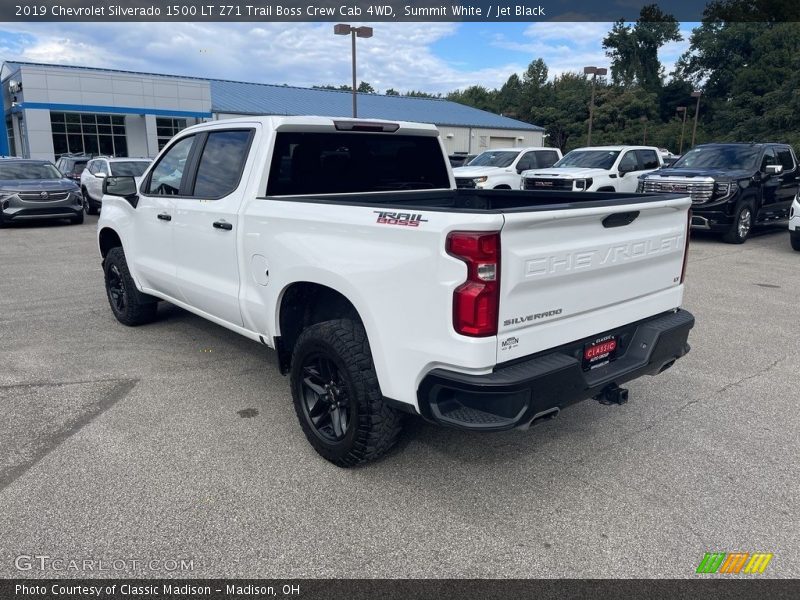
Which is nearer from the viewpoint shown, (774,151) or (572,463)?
(572,463)

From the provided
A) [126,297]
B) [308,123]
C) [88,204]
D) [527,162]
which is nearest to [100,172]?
[88,204]

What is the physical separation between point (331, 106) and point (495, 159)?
30.3m

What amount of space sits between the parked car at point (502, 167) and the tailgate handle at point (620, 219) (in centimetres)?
1181

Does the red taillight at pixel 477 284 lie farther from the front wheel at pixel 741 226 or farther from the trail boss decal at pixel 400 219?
the front wheel at pixel 741 226

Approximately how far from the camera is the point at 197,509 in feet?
10.3

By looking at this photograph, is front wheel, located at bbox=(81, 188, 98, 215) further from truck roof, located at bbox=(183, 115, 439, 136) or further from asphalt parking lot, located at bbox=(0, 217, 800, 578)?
truck roof, located at bbox=(183, 115, 439, 136)

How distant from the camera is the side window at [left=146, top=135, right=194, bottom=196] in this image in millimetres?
4973

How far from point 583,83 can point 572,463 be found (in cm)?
8203

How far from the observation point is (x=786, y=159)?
13.7m

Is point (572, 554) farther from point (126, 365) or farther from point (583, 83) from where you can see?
point (583, 83)

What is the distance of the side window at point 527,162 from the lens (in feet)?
55.1

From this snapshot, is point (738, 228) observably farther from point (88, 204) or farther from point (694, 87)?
point (694, 87)

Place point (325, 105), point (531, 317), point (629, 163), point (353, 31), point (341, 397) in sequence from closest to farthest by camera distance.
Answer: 1. point (531, 317)
2. point (341, 397)
3. point (629, 163)
4. point (353, 31)
5. point (325, 105)

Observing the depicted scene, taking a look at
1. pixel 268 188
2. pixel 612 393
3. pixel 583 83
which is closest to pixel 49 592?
pixel 268 188
